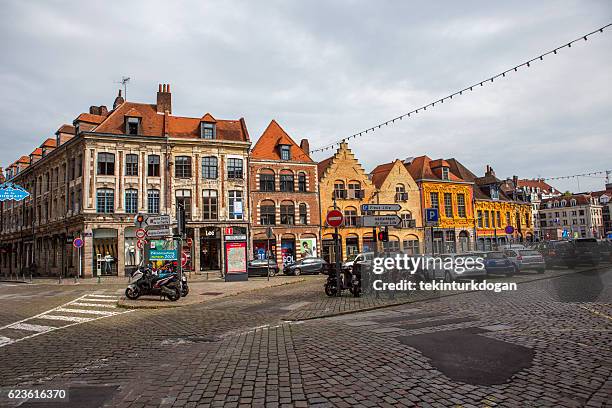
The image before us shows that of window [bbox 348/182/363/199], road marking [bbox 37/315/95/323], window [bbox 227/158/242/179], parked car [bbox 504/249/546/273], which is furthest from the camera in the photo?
window [bbox 348/182/363/199]

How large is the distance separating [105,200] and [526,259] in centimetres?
2975

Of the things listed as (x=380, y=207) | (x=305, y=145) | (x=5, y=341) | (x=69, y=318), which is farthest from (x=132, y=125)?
(x=5, y=341)

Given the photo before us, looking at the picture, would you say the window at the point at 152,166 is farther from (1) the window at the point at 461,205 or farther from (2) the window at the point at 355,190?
(1) the window at the point at 461,205

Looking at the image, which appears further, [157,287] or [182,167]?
[182,167]

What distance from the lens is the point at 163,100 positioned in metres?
37.8

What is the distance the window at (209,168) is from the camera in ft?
118

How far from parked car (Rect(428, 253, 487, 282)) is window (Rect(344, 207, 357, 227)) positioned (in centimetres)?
2262

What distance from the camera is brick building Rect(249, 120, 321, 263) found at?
3778 cm

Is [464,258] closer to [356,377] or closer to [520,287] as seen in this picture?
[520,287]

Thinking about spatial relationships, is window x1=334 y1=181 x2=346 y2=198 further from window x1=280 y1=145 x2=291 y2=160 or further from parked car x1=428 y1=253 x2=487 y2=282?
parked car x1=428 y1=253 x2=487 y2=282

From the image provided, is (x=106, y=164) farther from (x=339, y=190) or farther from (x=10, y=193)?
(x=339, y=190)

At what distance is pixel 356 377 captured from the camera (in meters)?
5.59

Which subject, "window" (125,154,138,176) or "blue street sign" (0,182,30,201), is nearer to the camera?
"blue street sign" (0,182,30,201)

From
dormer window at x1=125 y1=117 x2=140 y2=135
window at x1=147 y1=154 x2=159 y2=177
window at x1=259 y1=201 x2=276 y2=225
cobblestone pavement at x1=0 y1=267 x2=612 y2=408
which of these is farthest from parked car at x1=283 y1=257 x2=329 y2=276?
cobblestone pavement at x1=0 y1=267 x2=612 y2=408
